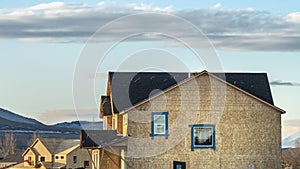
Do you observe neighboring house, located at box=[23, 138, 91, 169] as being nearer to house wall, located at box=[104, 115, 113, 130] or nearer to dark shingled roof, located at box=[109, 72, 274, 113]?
house wall, located at box=[104, 115, 113, 130]

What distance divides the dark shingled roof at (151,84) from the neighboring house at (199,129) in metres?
0.52

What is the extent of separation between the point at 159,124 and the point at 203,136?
7.89 feet

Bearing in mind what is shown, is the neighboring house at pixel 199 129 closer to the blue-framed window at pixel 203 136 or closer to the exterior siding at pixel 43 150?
the blue-framed window at pixel 203 136

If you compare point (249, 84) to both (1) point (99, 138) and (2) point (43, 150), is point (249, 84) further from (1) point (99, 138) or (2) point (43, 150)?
(2) point (43, 150)

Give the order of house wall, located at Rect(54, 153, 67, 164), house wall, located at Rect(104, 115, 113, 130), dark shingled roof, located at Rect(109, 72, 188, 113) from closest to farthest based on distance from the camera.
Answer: dark shingled roof, located at Rect(109, 72, 188, 113) < house wall, located at Rect(104, 115, 113, 130) < house wall, located at Rect(54, 153, 67, 164)

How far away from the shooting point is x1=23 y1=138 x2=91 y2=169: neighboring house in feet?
342

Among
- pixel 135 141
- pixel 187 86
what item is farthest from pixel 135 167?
pixel 187 86

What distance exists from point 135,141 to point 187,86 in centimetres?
395

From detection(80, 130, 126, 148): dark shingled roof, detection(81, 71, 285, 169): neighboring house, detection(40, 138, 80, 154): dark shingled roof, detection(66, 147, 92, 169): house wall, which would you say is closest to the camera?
detection(81, 71, 285, 169): neighboring house

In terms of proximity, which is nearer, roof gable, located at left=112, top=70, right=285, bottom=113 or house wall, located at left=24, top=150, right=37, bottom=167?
roof gable, located at left=112, top=70, right=285, bottom=113

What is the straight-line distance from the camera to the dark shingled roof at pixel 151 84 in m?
53.3

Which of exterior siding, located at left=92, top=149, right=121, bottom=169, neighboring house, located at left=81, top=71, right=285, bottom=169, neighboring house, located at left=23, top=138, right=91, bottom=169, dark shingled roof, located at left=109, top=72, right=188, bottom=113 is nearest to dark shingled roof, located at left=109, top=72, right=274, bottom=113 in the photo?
dark shingled roof, located at left=109, top=72, right=188, bottom=113

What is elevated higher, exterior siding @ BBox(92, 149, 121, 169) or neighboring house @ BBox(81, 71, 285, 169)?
neighboring house @ BBox(81, 71, 285, 169)

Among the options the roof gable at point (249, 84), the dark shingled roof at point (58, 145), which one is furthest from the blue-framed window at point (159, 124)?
the dark shingled roof at point (58, 145)
